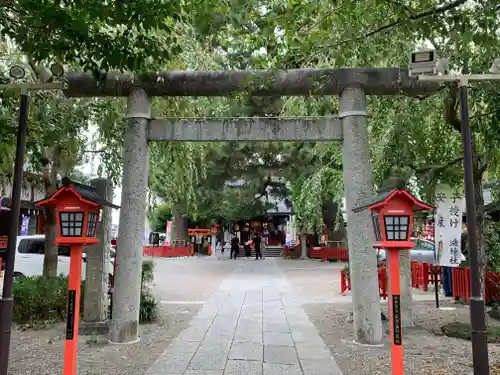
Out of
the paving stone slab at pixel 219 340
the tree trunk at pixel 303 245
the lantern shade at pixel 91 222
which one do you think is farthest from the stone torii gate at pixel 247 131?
the tree trunk at pixel 303 245

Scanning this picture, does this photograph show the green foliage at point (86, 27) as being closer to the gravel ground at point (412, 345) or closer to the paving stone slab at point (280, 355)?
the paving stone slab at point (280, 355)

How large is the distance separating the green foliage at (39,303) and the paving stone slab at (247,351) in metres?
3.75

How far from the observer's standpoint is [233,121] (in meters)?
7.23

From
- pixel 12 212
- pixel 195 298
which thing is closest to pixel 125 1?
pixel 12 212

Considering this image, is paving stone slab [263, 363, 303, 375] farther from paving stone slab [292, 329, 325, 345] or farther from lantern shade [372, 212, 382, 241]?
lantern shade [372, 212, 382, 241]

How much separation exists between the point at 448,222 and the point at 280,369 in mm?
5577

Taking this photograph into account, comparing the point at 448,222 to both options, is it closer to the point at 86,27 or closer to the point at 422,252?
the point at 86,27

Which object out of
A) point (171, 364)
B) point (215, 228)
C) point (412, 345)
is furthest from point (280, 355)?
point (215, 228)

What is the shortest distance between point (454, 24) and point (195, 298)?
9223 millimetres

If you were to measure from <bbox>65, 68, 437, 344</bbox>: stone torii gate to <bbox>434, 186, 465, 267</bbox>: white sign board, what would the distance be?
2.78 m

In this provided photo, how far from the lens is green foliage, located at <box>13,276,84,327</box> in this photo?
26.7 ft

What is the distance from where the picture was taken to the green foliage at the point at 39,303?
8148 millimetres

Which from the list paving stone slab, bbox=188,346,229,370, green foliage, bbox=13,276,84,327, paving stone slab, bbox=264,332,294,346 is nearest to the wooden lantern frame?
paving stone slab, bbox=188,346,229,370

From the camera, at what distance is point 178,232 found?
3195 centimetres
